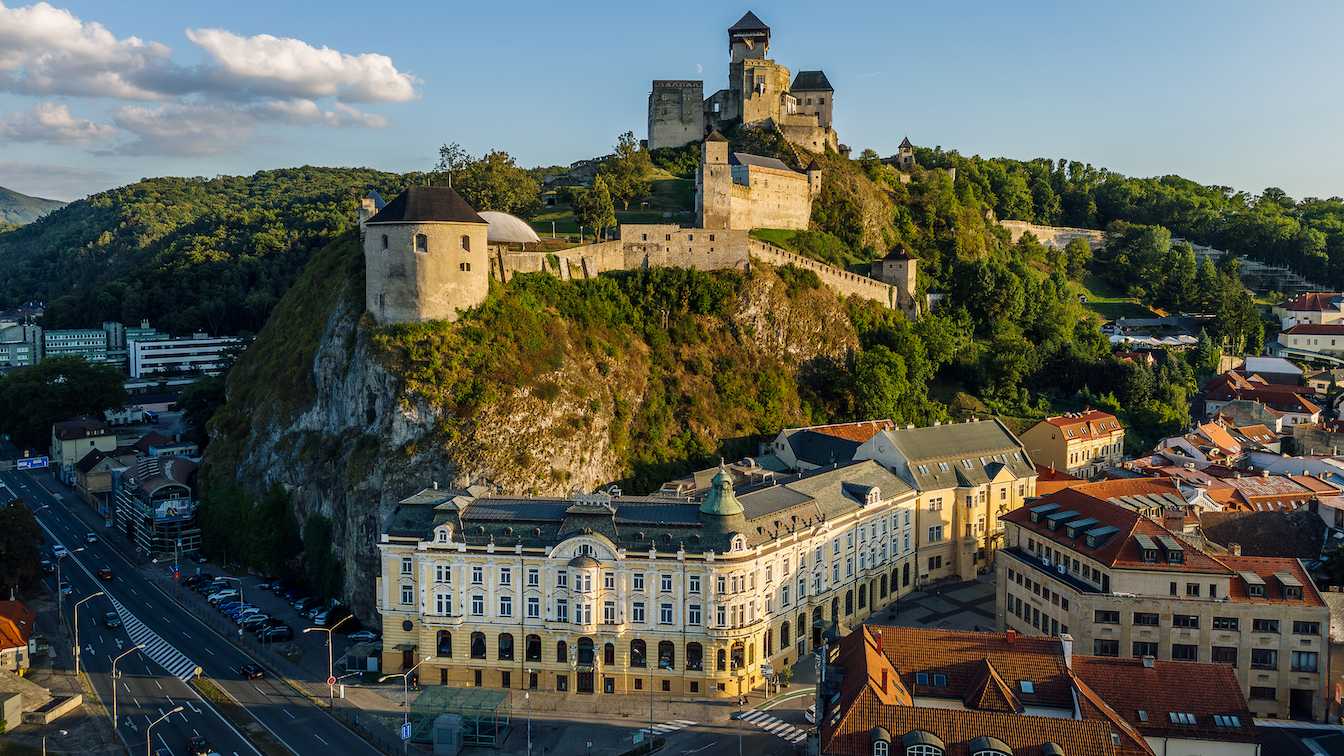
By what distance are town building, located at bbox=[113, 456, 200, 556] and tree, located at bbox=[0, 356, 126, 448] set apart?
3909 cm

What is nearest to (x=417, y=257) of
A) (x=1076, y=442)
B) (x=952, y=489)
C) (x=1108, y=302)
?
(x=952, y=489)

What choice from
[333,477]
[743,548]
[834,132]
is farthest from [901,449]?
[834,132]

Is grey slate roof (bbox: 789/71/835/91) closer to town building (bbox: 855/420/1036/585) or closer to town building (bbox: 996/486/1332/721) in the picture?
town building (bbox: 855/420/1036/585)

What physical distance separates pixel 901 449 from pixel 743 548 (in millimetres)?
22938

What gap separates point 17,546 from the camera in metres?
65.8

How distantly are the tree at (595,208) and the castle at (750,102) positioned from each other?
1367 inches

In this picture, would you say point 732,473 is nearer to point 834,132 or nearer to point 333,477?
point 333,477

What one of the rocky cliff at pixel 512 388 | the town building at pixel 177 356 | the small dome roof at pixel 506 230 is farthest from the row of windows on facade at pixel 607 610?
the town building at pixel 177 356

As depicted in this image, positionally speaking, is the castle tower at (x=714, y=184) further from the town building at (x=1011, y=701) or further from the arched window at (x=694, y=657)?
the town building at (x=1011, y=701)

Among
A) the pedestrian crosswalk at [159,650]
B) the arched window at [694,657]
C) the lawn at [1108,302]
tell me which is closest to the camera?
the arched window at [694,657]

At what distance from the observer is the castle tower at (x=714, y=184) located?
9888 centimetres

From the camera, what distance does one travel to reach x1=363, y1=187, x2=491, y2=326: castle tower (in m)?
69.6

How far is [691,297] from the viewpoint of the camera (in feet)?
291

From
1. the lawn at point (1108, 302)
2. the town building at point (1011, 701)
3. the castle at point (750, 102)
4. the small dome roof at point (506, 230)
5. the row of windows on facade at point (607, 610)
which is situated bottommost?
the row of windows on facade at point (607, 610)
